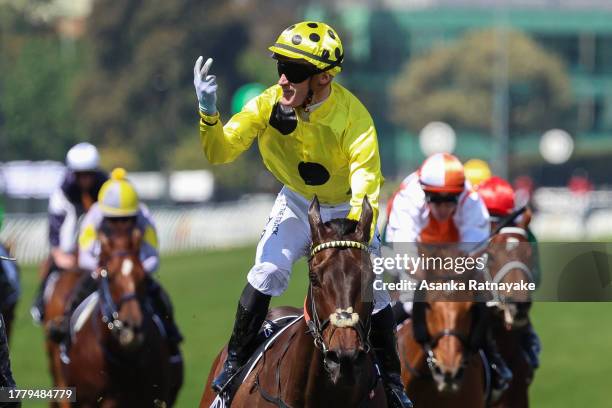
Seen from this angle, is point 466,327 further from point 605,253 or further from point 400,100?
point 400,100

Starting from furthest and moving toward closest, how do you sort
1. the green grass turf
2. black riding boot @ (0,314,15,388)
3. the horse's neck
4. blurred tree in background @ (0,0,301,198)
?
blurred tree in background @ (0,0,301,198) < the green grass turf < black riding boot @ (0,314,15,388) < the horse's neck

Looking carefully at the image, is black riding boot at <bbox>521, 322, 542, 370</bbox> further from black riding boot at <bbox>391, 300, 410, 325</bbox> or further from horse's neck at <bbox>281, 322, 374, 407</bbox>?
horse's neck at <bbox>281, 322, 374, 407</bbox>

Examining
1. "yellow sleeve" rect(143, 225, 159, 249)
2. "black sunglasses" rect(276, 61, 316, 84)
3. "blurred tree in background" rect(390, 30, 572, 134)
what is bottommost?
"yellow sleeve" rect(143, 225, 159, 249)

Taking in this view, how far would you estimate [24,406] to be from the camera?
15.7m

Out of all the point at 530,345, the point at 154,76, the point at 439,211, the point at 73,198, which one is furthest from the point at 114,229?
the point at 154,76

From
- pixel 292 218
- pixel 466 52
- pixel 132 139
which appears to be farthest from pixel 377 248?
pixel 466 52

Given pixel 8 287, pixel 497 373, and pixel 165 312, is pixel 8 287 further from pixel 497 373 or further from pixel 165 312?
pixel 497 373

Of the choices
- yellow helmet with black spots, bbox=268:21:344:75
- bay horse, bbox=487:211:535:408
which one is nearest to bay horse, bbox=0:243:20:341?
bay horse, bbox=487:211:535:408

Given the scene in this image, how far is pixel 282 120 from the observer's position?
7758 millimetres

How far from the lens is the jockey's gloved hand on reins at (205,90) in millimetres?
7297

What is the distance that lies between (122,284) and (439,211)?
10.1 feet

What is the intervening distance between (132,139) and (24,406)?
5118 centimetres

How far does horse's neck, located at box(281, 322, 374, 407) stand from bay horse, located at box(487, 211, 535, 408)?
9.50ft

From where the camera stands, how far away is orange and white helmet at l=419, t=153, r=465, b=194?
31.8 ft
